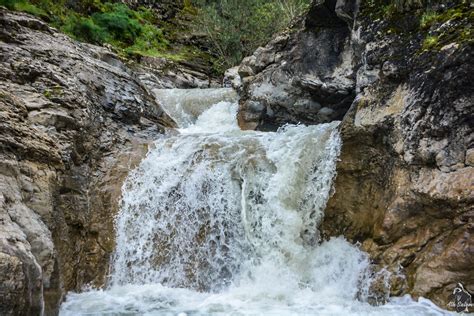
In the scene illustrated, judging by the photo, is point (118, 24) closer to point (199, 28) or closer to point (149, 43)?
point (149, 43)

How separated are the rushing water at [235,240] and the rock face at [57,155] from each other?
467 mm

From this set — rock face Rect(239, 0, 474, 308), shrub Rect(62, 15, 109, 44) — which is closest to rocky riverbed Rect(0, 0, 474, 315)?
rock face Rect(239, 0, 474, 308)

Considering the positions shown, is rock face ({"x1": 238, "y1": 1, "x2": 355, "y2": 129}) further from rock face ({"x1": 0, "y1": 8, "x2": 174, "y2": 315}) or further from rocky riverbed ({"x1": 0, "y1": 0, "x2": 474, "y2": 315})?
rock face ({"x1": 0, "y1": 8, "x2": 174, "y2": 315})

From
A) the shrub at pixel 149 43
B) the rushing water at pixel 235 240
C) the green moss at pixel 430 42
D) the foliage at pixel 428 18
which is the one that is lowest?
the rushing water at pixel 235 240

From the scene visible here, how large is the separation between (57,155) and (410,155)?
617 cm

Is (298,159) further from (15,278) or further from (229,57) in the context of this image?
(229,57)

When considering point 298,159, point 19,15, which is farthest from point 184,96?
point 298,159

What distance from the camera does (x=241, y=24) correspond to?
77.1ft

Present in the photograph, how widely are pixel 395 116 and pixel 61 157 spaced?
20.2 feet

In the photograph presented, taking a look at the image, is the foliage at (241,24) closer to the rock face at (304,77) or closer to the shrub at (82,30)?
the shrub at (82,30)

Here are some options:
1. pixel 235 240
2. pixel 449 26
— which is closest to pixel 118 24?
pixel 235 240

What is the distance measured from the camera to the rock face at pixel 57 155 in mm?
4792

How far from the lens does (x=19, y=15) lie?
10523 mm

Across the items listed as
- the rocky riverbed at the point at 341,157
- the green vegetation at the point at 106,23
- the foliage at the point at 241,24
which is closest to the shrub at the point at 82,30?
the green vegetation at the point at 106,23
